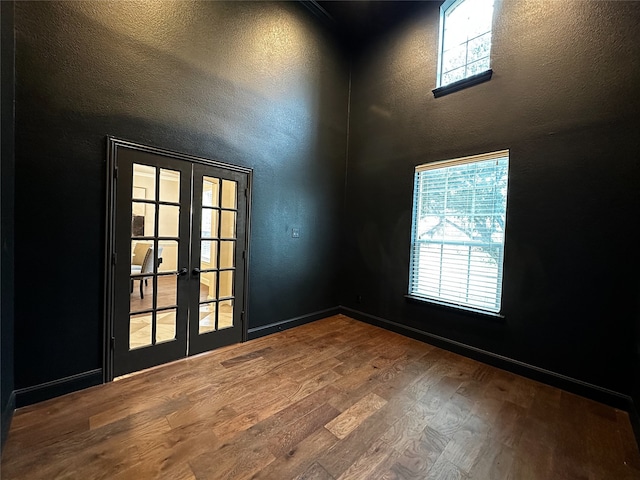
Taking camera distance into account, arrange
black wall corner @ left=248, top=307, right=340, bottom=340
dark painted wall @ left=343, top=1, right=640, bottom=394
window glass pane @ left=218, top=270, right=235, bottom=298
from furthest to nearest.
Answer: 1. black wall corner @ left=248, top=307, right=340, bottom=340
2. window glass pane @ left=218, top=270, right=235, bottom=298
3. dark painted wall @ left=343, top=1, right=640, bottom=394

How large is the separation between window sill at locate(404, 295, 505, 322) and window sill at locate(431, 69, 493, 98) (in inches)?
97.9

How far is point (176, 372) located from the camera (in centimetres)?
245

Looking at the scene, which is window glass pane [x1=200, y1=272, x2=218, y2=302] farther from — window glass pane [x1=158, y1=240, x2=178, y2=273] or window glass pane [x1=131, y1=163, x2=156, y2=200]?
window glass pane [x1=131, y1=163, x2=156, y2=200]

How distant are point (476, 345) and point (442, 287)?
69cm

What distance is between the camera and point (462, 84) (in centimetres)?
302

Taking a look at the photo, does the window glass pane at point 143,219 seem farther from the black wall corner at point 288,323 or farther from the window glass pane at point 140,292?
the black wall corner at point 288,323

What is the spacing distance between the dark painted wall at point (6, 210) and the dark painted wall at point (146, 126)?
75 mm

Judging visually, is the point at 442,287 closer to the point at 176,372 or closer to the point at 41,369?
the point at 176,372

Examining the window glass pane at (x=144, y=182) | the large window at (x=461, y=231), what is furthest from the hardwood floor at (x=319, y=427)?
the window glass pane at (x=144, y=182)

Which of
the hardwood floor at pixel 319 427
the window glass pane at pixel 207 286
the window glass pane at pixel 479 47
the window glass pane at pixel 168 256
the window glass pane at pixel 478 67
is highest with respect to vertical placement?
the window glass pane at pixel 479 47

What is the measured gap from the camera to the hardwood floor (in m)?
1.50

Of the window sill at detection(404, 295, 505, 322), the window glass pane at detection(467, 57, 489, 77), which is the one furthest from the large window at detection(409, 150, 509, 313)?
the window glass pane at detection(467, 57, 489, 77)

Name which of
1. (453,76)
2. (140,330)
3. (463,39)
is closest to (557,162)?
(453,76)

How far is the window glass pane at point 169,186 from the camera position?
2537 mm
